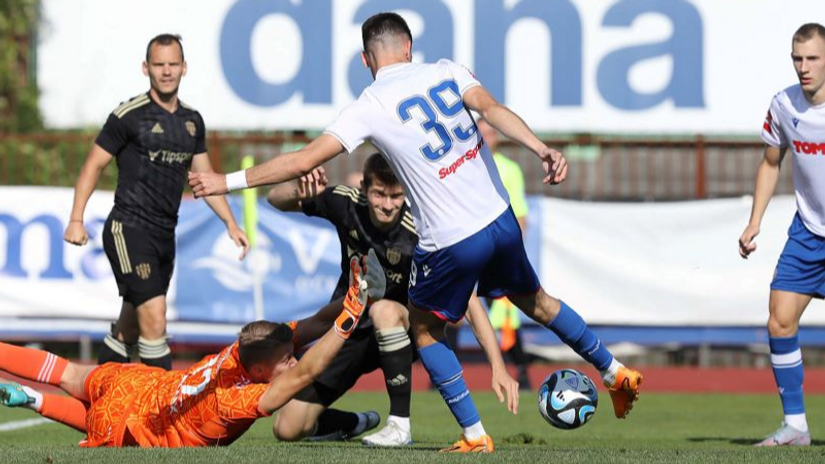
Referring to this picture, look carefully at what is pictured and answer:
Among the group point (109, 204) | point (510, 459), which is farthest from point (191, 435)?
point (109, 204)

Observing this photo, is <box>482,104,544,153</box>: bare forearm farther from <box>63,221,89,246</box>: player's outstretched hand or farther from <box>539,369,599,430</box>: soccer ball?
<box>63,221,89,246</box>: player's outstretched hand

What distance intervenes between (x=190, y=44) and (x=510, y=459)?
38.9 feet

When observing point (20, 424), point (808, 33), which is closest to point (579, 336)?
point (808, 33)

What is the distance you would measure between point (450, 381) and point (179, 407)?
1365mm

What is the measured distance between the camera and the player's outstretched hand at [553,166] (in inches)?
246

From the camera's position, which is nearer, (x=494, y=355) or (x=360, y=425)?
(x=494, y=355)

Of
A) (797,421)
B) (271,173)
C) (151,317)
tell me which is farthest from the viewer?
(151,317)

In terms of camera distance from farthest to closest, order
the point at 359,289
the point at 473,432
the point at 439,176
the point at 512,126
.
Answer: the point at 473,432 → the point at 359,289 → the point at 439,176 → the point at 512,126

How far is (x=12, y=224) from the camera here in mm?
14547

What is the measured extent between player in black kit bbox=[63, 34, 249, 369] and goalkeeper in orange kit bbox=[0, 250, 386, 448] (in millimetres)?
1721

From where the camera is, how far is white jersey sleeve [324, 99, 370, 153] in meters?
6.57

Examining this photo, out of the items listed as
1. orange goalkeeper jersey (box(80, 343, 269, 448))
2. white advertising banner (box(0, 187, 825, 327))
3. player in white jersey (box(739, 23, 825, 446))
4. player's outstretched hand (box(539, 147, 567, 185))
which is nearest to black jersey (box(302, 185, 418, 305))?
orange goalkeeper jersey (box(80, 343, 269, 448))

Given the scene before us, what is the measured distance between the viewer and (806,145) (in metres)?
8.15

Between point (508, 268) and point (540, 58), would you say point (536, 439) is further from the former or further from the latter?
point (540, 58)
